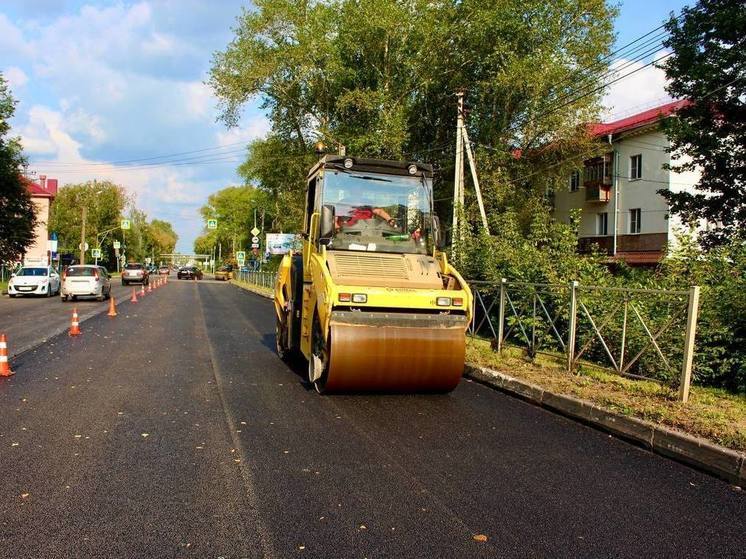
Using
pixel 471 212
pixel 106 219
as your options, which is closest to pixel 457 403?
pixel 471 212

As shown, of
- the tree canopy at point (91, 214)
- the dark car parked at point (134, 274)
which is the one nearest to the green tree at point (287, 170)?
the dark car parked at point (134, 274)

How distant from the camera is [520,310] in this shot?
1105 cm

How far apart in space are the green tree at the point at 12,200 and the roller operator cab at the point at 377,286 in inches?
1221

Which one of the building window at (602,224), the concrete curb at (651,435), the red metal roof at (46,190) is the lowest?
the concrete curb at (651,435)

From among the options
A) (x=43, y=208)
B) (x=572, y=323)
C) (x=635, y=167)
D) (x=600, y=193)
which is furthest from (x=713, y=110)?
(x=43, y=208)

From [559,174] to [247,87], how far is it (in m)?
16.1

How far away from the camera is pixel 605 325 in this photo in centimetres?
870

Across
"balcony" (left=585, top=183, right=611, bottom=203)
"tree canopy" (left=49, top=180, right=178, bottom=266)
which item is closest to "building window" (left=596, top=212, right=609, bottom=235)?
A: "balcony" (left=585, top=183, right=611, bottom=203)

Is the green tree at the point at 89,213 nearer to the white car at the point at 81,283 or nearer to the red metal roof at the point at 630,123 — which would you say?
the white car at the point at 81,283

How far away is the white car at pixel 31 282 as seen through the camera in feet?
95.2

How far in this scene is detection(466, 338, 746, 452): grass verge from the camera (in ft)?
19.1

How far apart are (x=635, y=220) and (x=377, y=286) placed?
33.5 meters

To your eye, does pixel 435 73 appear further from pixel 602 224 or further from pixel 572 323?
pixel 572 323

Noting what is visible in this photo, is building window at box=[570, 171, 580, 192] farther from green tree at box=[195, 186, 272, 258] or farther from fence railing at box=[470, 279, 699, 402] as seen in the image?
green tree at box=[195, 186, 272, 258]
